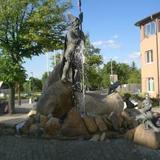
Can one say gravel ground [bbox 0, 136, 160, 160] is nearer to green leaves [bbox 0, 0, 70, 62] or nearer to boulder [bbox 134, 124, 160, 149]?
boulder [bbox 134, 124, 160, 149]

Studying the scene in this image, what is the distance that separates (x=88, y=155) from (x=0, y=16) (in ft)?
72.5

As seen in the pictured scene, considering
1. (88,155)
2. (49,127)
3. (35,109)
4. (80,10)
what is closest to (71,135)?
(49,127)

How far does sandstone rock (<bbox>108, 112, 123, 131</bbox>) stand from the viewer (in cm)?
1496

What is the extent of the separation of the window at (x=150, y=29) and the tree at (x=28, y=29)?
16.7 metres

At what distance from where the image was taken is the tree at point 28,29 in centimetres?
3188

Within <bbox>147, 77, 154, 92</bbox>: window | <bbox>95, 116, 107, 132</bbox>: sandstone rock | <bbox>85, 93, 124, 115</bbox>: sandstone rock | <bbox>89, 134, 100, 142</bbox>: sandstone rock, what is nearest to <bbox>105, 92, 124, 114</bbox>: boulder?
<bbox>85, 93, 124, 115</bbox>: sandstone rock

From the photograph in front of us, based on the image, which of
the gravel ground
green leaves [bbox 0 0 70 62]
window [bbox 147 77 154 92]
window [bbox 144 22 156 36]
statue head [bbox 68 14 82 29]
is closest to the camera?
the gravel ground

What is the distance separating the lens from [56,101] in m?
15.5

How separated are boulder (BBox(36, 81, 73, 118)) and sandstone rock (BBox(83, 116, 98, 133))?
3.17 ft

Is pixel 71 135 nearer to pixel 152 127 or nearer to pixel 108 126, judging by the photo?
pixel 108 126

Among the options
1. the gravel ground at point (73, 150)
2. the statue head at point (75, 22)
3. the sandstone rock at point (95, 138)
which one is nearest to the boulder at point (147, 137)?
the gravel ground at point (73, 150)

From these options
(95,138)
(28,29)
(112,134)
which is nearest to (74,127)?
(95,138)

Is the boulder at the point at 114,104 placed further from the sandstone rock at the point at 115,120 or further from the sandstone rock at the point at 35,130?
the sandstone rock at the point at 35,130

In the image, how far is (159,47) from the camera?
152 ft
